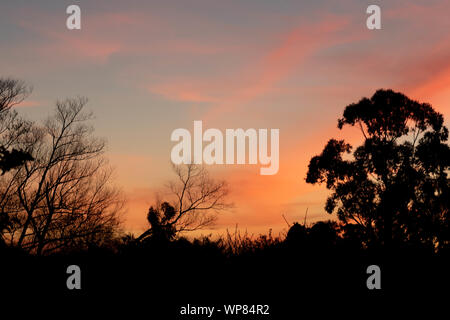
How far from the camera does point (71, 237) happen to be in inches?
1318

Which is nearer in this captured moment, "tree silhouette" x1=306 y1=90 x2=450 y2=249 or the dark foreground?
the dark foreground

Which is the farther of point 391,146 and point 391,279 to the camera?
point 391,146

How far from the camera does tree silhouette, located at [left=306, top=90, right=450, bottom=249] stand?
3042 cm

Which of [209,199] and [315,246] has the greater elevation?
[209,199]

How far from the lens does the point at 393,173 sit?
3150 centimetres

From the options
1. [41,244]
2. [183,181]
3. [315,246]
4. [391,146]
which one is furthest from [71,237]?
[315,246]

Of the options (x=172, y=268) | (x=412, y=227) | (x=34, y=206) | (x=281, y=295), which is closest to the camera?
(x=281, y=295)

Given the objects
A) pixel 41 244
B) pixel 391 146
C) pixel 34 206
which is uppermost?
A: pixel 391 146

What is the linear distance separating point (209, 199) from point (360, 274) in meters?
27.0

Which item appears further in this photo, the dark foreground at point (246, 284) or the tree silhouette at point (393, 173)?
the tree silhouette at point (393, 173)

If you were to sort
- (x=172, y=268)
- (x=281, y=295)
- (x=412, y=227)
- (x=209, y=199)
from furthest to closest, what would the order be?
1. (x=209, y=199)
2. (x=412, y=227)
3. (x=172, y=268)
4. (x=281, y=295)

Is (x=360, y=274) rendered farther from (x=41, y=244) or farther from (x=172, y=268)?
(x=41, y=244)

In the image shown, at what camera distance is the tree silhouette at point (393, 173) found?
1198 inches

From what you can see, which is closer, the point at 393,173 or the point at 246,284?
the point at 246,284
